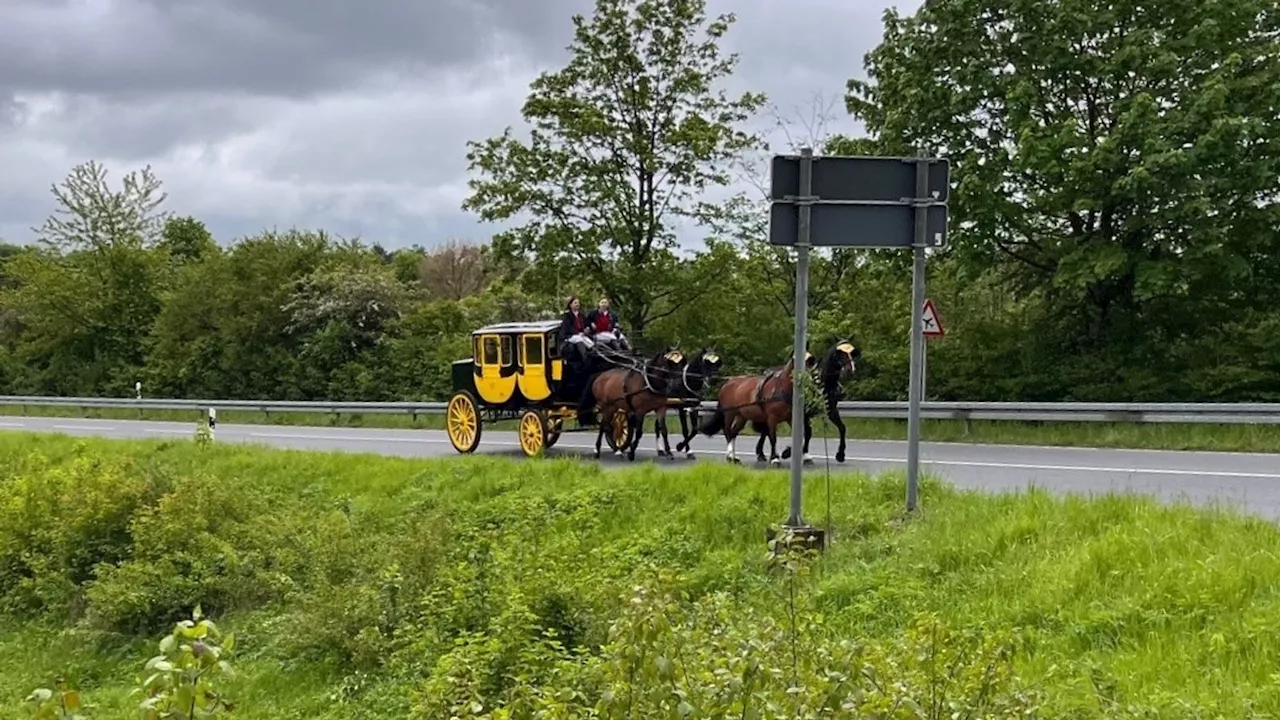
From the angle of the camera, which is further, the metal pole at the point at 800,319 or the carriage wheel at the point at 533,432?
the carriage wheel at the point at 533,432

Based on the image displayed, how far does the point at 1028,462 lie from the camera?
13.9 meters

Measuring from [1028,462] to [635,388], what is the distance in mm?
5399

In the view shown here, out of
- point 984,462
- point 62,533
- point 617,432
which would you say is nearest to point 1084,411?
point 984,462

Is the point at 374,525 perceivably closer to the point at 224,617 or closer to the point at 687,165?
the point at 224,617

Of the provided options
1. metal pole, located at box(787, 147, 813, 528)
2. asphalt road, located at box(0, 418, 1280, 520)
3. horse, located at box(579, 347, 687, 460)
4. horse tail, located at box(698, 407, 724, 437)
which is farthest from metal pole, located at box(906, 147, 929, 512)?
horse, located at box(579, 347, 687, 460)

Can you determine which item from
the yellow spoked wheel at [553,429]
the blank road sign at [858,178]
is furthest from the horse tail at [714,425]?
the blank road sign at [858,178]

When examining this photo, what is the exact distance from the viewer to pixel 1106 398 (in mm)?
18078

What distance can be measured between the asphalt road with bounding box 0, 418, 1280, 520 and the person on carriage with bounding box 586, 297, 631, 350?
68.7 inches

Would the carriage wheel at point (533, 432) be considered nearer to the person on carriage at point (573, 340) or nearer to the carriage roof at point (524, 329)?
the person on carriage at point (573, 340)

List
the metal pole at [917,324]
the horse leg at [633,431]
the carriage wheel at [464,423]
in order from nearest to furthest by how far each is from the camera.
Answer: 1. the metal pole at [917,324]
2. the horse leg at [633,431]
3. the carriage wheel at [464,423]

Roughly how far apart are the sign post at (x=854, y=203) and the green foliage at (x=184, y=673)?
17.5 ft

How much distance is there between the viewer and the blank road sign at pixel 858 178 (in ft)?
25.4

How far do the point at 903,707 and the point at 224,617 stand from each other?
959cm

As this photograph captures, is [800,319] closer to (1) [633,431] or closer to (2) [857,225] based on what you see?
(2) [857,225]
